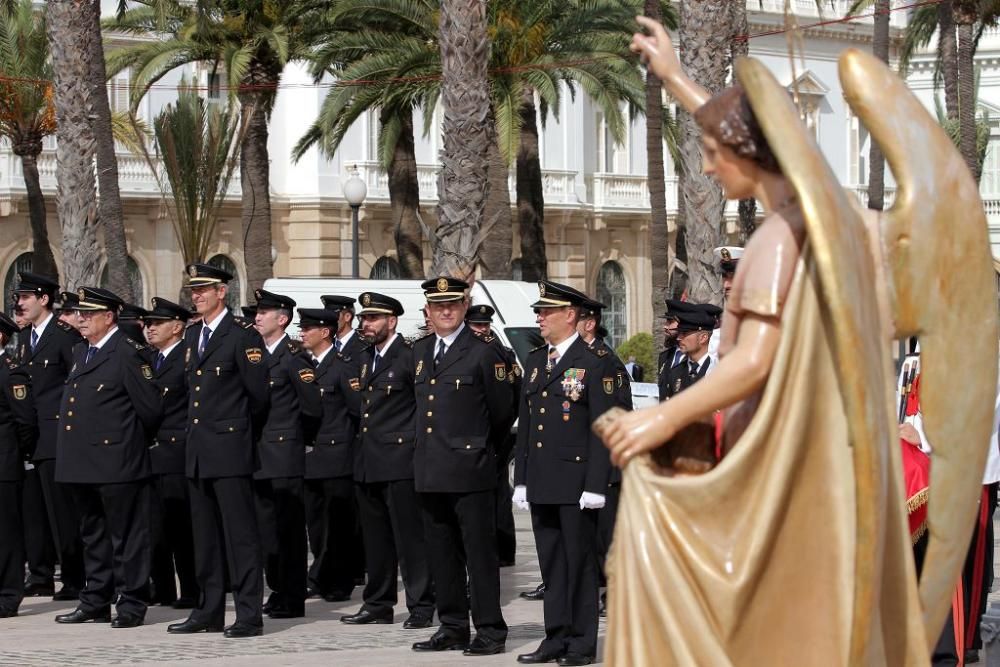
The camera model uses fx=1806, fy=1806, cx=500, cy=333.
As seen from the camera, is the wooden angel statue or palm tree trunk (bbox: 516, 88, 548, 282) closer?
the wooden angel statue

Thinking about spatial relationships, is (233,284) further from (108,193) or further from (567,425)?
(567,425)

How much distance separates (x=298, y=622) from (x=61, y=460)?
1802mm

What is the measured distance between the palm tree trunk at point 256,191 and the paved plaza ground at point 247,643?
1997cm

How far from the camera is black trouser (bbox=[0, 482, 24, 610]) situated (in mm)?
11760

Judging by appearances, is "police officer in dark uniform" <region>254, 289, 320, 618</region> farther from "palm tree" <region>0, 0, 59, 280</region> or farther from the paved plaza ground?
"palm tree" <region>0, 0, 59, 280</region>

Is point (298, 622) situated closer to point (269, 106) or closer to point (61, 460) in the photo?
point (61, 460)

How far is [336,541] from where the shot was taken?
500 inches

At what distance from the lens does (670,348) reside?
15336 millimetres

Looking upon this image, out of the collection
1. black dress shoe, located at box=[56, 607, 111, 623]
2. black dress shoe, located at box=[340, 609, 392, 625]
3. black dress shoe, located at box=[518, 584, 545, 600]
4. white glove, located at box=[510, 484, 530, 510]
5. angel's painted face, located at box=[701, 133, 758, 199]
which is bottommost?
black dress shoe, located at box=[518, 584, 545, 600]

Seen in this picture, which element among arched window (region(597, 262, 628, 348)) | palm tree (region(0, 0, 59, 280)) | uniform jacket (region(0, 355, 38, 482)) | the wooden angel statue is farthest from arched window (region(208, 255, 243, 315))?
the wooden angel statue

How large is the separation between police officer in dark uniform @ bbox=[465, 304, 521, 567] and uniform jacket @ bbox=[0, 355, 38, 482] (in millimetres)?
2985

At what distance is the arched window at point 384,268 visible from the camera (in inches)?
1725

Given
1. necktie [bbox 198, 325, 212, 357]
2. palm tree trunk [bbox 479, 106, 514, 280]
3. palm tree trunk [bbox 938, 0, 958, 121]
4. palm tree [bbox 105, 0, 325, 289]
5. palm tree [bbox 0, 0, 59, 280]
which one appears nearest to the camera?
necktie [bbox 198, 325, 212, 357]

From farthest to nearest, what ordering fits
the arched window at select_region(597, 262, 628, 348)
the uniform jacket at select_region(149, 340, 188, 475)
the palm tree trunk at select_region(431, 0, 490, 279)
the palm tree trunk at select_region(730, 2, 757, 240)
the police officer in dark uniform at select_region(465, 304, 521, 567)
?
the arched window at select_region(597, 262, 628, 348), the palm tree trunk at select_region(730, 2, 757, 240), the palm tree trunk at select_region(431, 0, 490, 279), the uniform jacket at select_region(149, 340, 188, 475), the police officer in dark uniform at select_region(465, 304, 521, 567)
